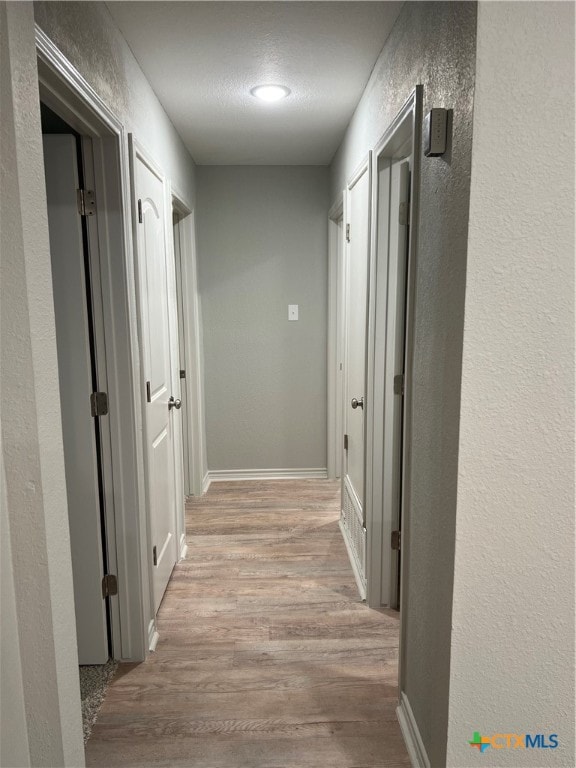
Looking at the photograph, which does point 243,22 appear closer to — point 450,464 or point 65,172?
point 65,172

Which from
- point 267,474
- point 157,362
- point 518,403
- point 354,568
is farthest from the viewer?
point 267,474

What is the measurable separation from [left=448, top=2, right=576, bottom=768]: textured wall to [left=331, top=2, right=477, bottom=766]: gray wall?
4 cm

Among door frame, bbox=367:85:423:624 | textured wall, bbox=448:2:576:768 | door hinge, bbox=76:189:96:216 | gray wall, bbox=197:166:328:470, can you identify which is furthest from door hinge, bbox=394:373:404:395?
gray wall, bbox=197:166:328:470

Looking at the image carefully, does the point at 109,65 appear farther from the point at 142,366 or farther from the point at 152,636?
the point at 152,636

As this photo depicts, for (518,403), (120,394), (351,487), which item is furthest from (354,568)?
(518,403)

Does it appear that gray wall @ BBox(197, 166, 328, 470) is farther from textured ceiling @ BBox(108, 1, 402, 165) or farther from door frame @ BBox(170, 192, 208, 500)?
textured ceiling @ BBox(108, 1, 402, 165)

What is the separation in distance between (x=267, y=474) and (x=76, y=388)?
254 centimetres

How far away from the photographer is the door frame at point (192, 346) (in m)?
3.67

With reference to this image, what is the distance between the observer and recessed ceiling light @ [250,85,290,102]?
242 centimetres

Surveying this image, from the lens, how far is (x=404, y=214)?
2.23 m

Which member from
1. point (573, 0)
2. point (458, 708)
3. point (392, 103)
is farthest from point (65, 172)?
point (458, 708)

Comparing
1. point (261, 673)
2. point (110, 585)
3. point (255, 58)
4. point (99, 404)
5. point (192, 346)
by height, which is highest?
point (255, 58)

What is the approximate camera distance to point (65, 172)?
6.10 ft

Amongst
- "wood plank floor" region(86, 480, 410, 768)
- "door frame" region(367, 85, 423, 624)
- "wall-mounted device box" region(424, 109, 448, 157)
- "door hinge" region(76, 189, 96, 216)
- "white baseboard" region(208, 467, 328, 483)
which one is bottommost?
"wood plank floor" region(86, 480, 410, 768)
